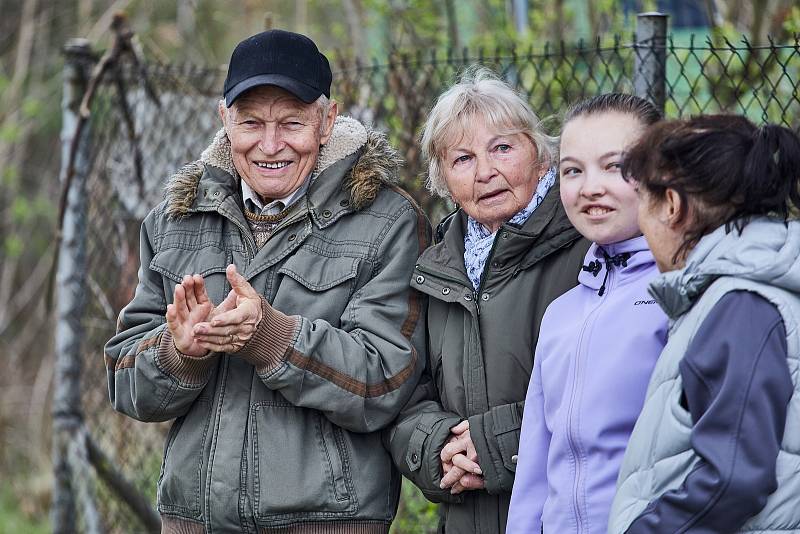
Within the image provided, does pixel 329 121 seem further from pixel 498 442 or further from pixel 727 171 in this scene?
pixel 727 171

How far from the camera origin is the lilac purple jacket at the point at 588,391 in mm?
2492

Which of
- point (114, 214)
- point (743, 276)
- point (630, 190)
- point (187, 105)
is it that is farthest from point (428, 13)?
point (743, 276)

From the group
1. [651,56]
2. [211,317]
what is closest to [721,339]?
[211,317]

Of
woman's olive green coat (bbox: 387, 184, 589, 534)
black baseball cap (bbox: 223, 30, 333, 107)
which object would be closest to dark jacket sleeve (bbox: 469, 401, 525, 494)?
woman's olive green coat (bbox: 387, 184, 589, 534)

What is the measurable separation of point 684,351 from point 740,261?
0.71 feet

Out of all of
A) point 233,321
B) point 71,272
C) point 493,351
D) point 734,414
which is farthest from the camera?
point 71,272

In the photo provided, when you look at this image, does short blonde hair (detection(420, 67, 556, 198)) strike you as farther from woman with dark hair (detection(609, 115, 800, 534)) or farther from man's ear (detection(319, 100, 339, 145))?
woman with dark hair (detection(609, 115, 800, 534))

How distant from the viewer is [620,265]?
267 centimetres

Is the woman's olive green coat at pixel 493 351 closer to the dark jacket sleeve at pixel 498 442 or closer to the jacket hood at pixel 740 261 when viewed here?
the dark jacket sleeve at pixel 498 442

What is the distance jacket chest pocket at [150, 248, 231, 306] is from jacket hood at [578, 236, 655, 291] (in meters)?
1.08

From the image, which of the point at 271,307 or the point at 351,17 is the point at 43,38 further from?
the point at 271,307

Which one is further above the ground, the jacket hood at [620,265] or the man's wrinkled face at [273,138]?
the man's wrinkled face at [273,138]

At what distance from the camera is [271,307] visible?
2.92 m

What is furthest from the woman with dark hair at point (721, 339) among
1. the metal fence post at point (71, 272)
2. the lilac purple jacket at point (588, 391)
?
the metal fence post at point (71, 272)
